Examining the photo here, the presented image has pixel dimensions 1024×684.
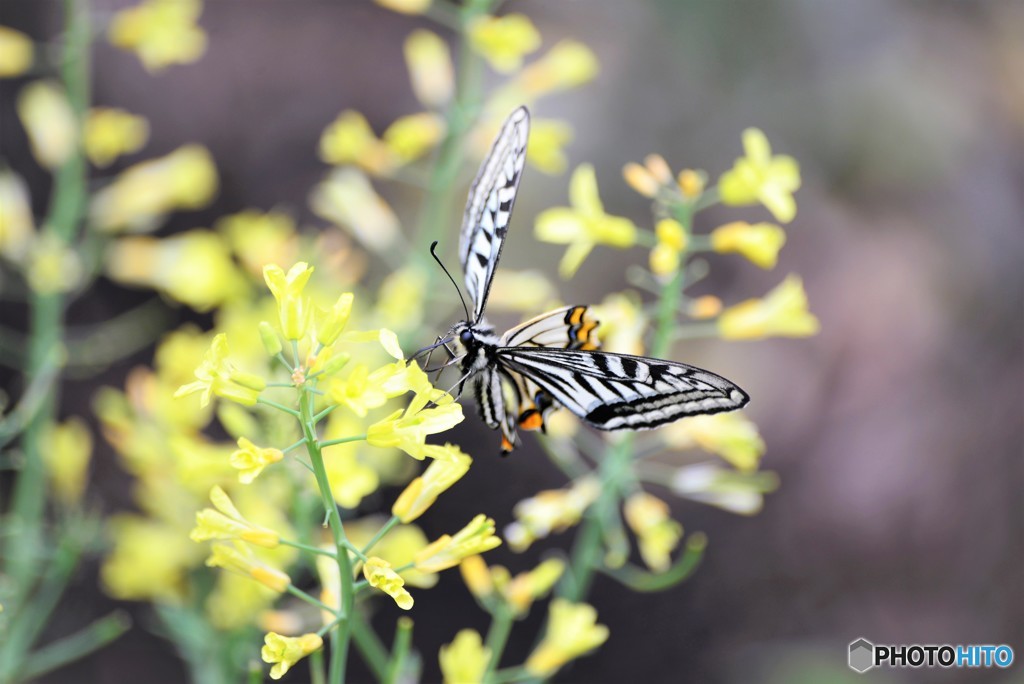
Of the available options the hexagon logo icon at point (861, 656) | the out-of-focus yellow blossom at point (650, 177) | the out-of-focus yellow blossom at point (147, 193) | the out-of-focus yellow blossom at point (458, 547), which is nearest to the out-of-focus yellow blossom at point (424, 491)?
the out-of-focus yellow blossom at point (458, 547)

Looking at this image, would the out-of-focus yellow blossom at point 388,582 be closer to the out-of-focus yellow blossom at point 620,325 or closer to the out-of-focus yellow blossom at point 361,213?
the out-of-focus yellow blossom at point 620,325

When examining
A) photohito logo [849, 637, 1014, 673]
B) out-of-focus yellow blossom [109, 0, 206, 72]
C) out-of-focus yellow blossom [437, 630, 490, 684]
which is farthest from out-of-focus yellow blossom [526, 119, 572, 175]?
photohito logo [849, 637, 1014, 673]

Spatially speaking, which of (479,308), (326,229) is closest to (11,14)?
(326,229)

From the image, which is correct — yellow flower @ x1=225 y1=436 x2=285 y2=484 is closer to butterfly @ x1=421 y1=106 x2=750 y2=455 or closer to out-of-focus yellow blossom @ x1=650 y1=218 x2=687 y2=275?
butterfly @ x1=421 y1=106 x2=750 y2=455

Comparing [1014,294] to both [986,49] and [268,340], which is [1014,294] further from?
[268,340]

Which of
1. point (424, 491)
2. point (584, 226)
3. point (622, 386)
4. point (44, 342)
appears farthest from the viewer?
point (44, 342)

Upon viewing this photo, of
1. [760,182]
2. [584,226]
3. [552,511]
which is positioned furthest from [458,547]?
[760,182]

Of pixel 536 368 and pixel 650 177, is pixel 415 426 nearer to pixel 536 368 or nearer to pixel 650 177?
pixel 536 368
